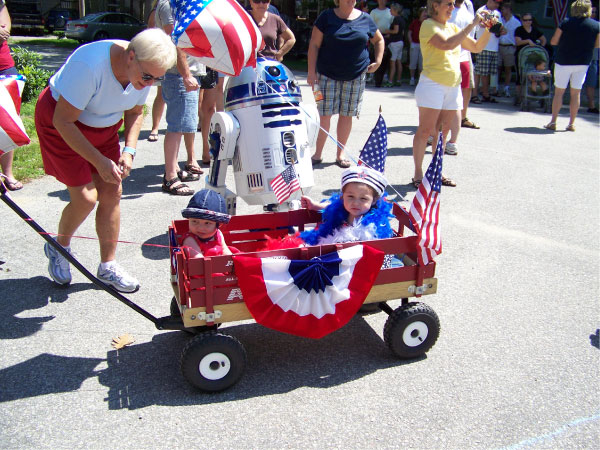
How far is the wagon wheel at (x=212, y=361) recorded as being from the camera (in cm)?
279

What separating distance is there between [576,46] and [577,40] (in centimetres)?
9

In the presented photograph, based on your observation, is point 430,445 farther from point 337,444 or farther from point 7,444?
point 7,444

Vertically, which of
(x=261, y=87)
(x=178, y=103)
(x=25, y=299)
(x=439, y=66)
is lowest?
(x=25, y=299)

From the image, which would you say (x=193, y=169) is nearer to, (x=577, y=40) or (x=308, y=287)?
(x=308, y=287)

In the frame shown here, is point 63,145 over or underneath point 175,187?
over

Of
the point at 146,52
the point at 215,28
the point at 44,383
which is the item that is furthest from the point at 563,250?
the point at 44,383

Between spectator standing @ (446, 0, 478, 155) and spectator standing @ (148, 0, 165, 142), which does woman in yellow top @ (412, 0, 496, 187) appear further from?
spectator standing @ (148, 0, 165, 142)

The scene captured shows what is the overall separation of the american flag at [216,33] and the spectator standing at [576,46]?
6954 millimetres

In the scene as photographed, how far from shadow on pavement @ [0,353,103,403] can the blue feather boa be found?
137 cm

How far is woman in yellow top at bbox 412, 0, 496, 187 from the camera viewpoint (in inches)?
213

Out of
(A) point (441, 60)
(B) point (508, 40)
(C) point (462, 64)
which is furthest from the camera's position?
(B) point (508, 40)

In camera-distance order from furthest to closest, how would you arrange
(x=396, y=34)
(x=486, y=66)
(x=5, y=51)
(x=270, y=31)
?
(x=396, y=34)
(x=486, y=66)
(x=270, y=31)
(x=5, y=51)

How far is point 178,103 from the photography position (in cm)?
553

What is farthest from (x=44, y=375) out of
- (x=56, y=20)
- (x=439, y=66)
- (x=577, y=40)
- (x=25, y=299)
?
(x=56, y=20)
